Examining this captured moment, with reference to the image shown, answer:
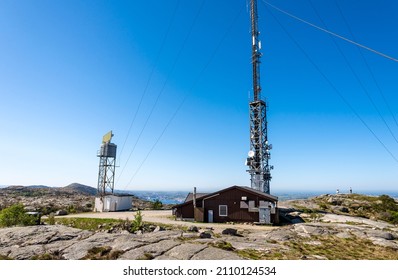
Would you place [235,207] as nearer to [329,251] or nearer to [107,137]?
[329,251]

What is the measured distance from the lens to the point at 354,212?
43.1 m

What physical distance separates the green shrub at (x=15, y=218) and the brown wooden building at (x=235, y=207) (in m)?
18.9

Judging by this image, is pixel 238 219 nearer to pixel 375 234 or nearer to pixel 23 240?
pixel 375 234

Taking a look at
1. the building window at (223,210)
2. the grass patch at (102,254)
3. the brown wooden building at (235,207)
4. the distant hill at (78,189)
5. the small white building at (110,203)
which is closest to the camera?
the grass patch at (102,254)

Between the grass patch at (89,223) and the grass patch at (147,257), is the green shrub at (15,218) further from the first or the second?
the grass patch at (147,257)

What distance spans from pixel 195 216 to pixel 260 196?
965cm

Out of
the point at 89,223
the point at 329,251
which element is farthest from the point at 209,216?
the point at 329,251

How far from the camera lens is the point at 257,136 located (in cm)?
4616

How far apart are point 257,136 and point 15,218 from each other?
38.5 meters

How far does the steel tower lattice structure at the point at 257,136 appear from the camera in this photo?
44625 millimetres

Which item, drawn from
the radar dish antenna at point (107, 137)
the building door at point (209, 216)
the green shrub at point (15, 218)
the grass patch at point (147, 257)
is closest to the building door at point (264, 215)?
the building door at point (209, 216)
